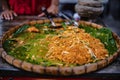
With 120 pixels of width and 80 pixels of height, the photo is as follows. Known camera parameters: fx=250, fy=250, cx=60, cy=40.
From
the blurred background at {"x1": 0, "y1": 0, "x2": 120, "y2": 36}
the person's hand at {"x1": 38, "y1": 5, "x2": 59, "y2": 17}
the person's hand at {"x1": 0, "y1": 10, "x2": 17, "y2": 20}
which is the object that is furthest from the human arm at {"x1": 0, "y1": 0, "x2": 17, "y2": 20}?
the blurred background at {"x1": 0, "y1": 0, "x2": 120, "y2": 36}

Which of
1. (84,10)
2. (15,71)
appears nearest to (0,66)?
(15,71)

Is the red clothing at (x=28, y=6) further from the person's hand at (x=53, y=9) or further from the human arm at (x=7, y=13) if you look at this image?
the person's hand at (x=53, y=9)

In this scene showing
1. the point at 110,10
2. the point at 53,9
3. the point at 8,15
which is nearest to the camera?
the point at 8,15

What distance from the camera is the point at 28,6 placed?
308cm

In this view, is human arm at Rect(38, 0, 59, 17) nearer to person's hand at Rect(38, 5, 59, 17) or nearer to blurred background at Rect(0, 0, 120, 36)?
person's hand at Rect(38, 5, 59, 17)

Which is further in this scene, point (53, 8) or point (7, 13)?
point (53, 8)

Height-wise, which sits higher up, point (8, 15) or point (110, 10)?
point (8, 15)

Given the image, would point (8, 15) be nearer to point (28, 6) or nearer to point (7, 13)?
point (7, 13)

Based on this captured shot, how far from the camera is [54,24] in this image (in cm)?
237

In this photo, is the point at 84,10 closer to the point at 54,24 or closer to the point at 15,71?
the point at 54,24

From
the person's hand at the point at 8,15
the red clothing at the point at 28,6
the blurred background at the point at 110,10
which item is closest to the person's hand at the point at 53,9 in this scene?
the red clothing at the point at 28,6

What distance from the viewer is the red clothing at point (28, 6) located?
3.03 meters

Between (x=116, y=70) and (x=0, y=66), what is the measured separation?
816 mm

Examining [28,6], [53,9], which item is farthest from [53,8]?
[28,6]
